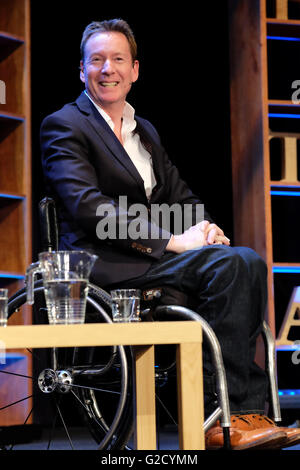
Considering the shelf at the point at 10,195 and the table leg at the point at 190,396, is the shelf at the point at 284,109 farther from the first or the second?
the table leg at the point at 190,396

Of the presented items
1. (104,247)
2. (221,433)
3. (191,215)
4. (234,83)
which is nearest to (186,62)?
(234,83)

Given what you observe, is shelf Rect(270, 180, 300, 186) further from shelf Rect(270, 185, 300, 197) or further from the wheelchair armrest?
the wheelchair armrest

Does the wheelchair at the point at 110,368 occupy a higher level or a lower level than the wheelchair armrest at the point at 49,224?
lower

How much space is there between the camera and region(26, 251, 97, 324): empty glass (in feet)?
4.21

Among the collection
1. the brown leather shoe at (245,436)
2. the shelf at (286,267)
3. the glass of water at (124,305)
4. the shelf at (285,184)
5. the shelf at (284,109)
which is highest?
the shelf at (284,109)

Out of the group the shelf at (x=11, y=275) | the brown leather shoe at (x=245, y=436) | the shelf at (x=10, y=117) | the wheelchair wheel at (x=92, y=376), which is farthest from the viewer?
the shelf at (x=10, y=117)

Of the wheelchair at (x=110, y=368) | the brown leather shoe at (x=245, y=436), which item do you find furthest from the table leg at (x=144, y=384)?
the brown leather shoe at (x=245, y=436)

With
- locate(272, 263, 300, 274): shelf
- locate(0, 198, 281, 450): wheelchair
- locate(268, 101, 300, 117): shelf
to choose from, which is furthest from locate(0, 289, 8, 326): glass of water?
locate(268, 101, 300, 117): shelf

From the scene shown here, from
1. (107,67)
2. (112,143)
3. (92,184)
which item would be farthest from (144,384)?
(107,67)

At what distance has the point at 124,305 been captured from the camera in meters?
1.55

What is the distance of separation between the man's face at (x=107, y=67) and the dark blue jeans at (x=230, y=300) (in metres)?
0.65

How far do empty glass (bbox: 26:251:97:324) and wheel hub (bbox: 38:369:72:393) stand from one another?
69 cm

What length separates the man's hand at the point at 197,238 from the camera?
214 centimetres
